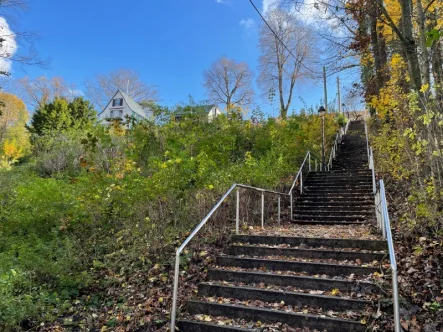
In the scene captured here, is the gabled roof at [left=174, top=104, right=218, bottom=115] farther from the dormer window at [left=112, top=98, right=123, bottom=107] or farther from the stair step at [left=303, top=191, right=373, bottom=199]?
the dormer window at [left=112, top=98, right=123, bottom=107]

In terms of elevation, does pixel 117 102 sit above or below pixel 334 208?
above

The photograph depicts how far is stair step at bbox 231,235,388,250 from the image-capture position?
448 centimetres

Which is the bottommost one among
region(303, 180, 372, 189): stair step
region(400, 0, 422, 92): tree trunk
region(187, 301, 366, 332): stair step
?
region(187, 301, 366, 332): stair step

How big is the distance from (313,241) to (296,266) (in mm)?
740

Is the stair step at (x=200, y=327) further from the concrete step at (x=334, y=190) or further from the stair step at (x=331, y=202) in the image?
the concrete step at (x=334, y=190)

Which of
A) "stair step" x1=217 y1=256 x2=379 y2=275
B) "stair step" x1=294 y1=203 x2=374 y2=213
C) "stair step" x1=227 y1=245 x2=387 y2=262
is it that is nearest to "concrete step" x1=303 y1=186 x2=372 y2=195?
"stair step" x1=294 y1=203 x2=374 y2=213

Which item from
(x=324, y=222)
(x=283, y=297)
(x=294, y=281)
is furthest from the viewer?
(x=324, y=222)

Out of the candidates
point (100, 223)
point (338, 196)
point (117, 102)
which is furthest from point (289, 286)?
point (117, 102)

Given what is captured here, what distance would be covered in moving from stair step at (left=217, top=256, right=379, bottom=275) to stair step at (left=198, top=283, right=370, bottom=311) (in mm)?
570

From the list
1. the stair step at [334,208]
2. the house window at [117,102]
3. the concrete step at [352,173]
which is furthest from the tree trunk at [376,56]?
the house window at [117,102]

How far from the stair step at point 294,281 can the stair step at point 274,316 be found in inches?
22.8

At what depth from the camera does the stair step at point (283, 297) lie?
3455 millimetres

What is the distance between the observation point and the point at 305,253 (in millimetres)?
4652

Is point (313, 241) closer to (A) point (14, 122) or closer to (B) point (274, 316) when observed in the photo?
(B) point (274, 316)
